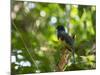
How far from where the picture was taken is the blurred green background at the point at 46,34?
1668 mm

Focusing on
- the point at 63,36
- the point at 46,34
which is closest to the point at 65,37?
the point at 63,36

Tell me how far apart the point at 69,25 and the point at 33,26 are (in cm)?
31

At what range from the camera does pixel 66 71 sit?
5.90ft

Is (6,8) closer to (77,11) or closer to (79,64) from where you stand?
(77,11)

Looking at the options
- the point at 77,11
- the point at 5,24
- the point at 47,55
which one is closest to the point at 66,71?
the point at 47,55

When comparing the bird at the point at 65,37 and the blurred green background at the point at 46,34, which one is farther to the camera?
the bird at the point at 65,37

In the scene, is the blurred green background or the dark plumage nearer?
the blurred green background

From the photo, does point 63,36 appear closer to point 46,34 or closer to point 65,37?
point 65,37

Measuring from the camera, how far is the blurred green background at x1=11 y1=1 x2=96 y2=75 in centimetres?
167

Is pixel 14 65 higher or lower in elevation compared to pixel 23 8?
lower

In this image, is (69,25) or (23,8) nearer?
(23,8)

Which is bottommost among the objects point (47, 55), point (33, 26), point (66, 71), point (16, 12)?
point (66, 71)

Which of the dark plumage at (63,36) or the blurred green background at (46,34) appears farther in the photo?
the dark plumage at (63,36)

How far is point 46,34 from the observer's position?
1.75 metres
